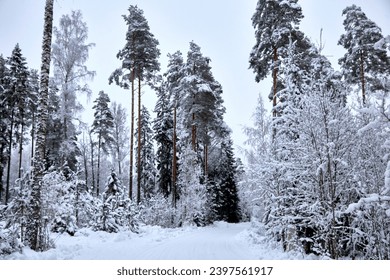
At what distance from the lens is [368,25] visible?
12.3 meters

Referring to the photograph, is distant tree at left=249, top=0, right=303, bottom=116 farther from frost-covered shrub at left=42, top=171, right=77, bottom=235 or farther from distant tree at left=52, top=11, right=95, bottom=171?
distant tree at left=52, top=11, right=95, bottom=171

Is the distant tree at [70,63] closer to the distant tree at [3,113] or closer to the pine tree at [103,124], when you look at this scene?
the distant tree at [3,113]

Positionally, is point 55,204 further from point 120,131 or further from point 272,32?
point 120,131

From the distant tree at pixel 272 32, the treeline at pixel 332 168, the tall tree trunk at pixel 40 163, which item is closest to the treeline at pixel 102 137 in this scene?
the tall tree trunk at pixel 40 163

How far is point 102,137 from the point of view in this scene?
2766cm

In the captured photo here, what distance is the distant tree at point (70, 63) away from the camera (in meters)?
14.2

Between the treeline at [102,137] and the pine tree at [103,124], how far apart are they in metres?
0.10

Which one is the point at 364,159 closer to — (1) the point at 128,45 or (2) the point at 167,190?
(1) the point at 128,45

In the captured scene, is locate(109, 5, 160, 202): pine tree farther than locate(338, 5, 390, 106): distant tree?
Yes

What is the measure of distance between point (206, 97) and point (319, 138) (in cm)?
1451

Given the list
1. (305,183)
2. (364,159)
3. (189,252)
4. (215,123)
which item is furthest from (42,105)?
(215,123)

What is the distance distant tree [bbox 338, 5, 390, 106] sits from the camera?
11.7 m

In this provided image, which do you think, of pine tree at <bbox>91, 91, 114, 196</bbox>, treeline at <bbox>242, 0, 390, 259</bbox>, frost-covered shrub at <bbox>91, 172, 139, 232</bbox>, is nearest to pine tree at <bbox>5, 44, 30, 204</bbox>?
frost-covered shrub at <bbox>91, 172, 139, 232</bbox>

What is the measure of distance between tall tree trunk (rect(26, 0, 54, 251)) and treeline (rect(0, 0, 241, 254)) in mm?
23
